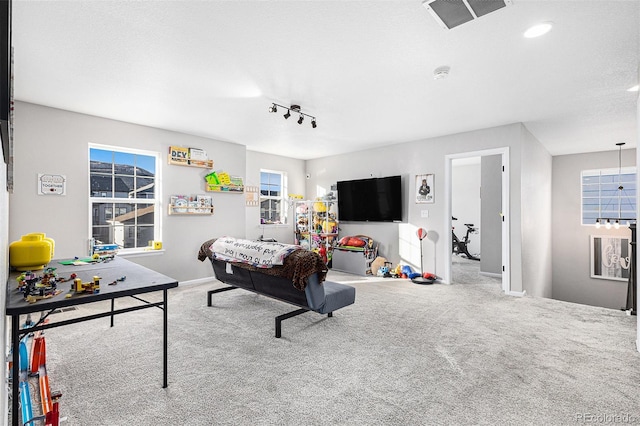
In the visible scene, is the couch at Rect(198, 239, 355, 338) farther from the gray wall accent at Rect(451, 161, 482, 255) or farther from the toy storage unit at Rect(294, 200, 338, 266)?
the gray wall accent at Rect(451, 161, 482, 255)

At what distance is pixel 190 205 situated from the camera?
5172 millimetres

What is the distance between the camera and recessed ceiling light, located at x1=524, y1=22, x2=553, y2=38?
7.32 ft

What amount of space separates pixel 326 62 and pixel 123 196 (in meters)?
3.71

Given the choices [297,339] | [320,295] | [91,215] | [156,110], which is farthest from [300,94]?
[91,215]

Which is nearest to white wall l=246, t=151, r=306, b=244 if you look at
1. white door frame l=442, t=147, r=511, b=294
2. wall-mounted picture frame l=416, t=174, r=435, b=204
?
wall-mounted picture frame l=416, t=174, r=435, b=204

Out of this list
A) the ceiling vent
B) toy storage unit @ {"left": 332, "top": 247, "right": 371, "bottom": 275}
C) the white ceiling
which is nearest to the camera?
the ceiling vent

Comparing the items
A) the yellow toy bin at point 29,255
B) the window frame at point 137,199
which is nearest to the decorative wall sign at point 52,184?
the window frame at point 137,199

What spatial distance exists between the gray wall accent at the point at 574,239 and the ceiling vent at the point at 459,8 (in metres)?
6.70

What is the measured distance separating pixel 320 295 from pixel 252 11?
2.43 meters

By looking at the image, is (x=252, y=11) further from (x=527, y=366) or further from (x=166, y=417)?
(x=527, y=366)

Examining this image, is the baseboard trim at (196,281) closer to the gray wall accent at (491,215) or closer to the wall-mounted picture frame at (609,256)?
the gray wall accent at (491,215)

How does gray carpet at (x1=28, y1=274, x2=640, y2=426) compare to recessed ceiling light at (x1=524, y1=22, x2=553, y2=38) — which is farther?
recessed ceiling light at (x1=524, y1=22, x2=553, y2=38)

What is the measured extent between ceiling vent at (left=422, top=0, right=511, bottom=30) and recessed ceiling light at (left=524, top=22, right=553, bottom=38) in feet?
1.41

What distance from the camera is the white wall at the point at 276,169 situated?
6.58 meters
